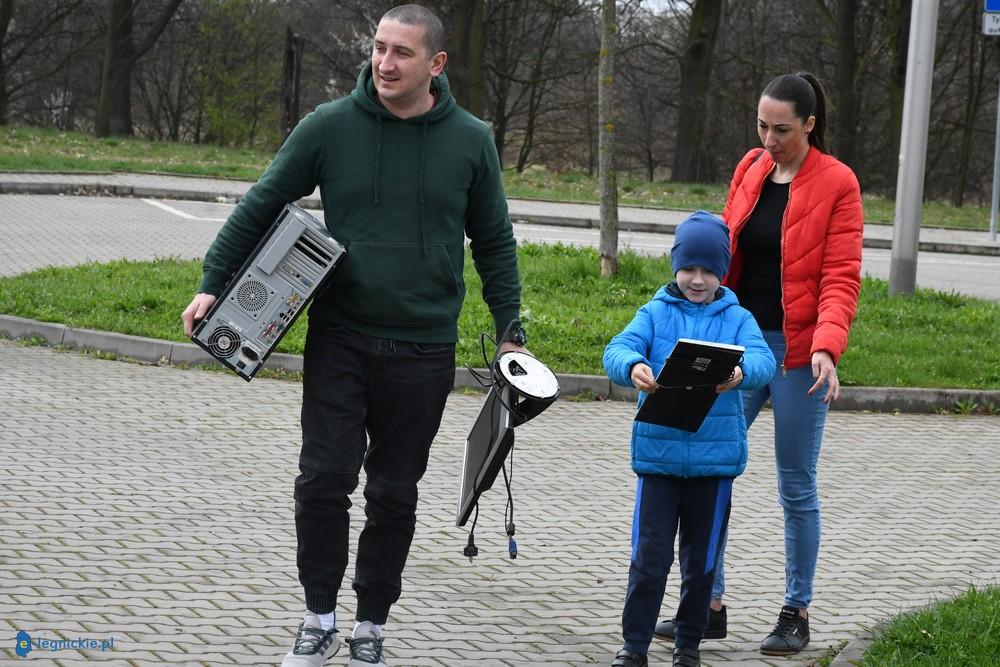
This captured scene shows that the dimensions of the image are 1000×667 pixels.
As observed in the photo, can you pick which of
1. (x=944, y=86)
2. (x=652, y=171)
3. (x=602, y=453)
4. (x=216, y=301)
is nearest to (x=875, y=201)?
(x=944, y=86)

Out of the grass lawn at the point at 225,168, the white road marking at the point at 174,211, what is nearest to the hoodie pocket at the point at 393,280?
the white road marking at the point at 174,211

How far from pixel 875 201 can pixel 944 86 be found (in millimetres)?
9578

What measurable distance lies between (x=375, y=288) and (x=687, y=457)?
3.63 feet

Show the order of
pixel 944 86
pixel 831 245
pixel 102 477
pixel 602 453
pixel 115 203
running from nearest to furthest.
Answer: pixel 831 245 < pixel 102 477 < pixel 602 453 < pixel 115 203 < pixel 944 86

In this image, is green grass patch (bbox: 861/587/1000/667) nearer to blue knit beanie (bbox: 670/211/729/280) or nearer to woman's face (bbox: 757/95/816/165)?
blue knit beanie (bbox: 670/211/729/280)

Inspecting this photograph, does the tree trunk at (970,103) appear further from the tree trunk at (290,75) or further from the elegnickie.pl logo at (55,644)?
the elegnickie.pl logo at (55,644)

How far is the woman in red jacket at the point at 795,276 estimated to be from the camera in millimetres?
4949

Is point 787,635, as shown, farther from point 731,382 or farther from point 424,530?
point 424,530

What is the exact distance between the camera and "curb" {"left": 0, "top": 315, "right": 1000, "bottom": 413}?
9969 mm

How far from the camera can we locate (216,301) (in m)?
4.39

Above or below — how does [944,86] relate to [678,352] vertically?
above

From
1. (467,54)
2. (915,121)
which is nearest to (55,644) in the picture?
(915,121)

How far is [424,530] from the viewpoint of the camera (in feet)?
21.0

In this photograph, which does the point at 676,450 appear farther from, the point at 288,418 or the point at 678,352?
the point at 288,418
